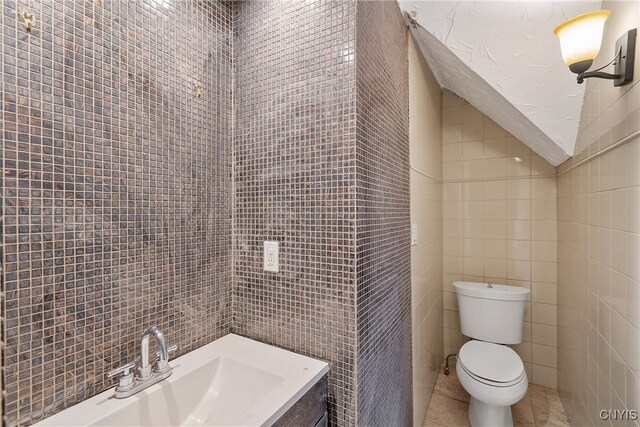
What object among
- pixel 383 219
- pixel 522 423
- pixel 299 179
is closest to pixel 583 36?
pixel 383 219

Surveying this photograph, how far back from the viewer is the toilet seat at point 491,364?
5.45ft

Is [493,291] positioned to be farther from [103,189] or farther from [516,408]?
[103,189]

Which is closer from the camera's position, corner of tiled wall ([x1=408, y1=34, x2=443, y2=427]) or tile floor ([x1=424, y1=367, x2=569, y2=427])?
corner of tiled wall ([x1=408, y1=34, x2=443, y2=427])

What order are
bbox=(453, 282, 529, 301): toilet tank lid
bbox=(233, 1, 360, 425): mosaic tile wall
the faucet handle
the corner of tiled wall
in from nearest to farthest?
→ the faucet handle < bbox=(233, 1, 360, 425): mosaic tile wall < the corner of tiled wall < bbox=(453, 282, 529, 301): toilet tank lid

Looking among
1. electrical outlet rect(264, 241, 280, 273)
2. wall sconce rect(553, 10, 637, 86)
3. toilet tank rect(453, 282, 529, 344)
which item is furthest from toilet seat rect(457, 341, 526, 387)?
wall sconce rect(553, 10, 637, 86)

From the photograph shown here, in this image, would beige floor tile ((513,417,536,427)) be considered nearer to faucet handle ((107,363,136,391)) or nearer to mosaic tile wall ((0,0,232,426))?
mosaic tile wall ((0,0,232,426))

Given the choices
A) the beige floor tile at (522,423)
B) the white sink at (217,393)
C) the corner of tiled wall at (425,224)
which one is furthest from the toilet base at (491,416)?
the white sink at (217,393)

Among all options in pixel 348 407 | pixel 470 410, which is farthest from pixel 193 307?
pixel 470 410

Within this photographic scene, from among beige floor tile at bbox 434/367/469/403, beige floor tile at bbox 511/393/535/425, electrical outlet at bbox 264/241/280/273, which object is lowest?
beige floor tile at bbox 511/393/535/425

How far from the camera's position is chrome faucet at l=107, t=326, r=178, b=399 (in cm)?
82

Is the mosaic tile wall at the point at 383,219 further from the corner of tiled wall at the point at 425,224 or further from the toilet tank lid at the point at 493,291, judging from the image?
the toilet tank lid at the point at 493,291

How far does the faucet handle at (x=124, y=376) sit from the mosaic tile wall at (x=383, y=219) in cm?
69

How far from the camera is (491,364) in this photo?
179cm

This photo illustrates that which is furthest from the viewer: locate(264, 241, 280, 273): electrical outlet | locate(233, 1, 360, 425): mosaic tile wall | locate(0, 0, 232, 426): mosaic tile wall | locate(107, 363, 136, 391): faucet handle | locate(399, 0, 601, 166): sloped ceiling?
locate(399, 0, 601, 166): sloped ceiling
